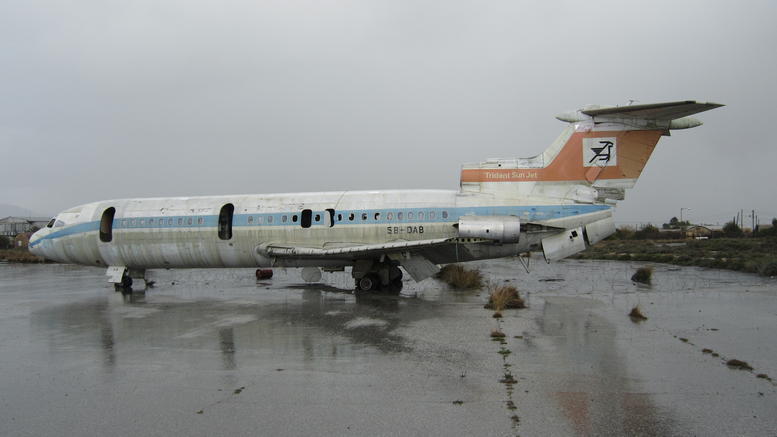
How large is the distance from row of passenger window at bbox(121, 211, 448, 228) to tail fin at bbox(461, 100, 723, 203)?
6.24 ft

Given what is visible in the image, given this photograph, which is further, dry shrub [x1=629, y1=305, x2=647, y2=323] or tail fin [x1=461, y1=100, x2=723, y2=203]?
tail fin [x1=461, y1=100, x2=723, y2=203]

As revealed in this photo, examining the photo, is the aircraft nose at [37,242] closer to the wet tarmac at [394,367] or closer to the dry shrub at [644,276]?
the wet tarmac at [394,367]

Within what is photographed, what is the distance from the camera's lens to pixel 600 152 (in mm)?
15922

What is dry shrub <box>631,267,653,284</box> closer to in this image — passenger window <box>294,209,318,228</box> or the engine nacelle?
the engine nacelle

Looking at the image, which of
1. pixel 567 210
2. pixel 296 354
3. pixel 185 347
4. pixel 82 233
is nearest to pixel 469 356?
pixel 296 354

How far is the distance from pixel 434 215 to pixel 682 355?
30.4ft

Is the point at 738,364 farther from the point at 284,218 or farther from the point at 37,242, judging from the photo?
the point at 37,242

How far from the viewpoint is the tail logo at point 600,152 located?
15797mm

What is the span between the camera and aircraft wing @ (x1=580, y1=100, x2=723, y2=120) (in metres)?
13.5

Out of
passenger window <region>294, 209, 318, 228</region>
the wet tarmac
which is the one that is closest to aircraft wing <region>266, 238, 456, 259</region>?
passenger window <region>294, 209, 318, 228</region>

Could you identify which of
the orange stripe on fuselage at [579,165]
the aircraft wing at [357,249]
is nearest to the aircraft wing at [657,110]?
the orange stripe on fuselage at [579,165]

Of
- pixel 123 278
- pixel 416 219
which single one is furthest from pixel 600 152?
pixel 123 278

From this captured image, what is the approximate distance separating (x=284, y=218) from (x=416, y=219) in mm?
4816

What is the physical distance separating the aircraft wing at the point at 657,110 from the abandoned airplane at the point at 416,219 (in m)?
0.03
